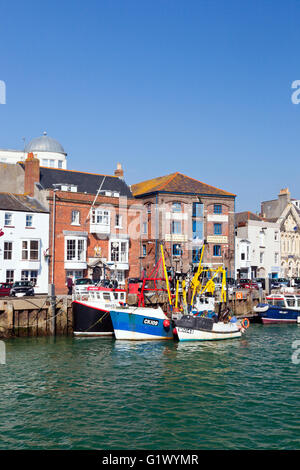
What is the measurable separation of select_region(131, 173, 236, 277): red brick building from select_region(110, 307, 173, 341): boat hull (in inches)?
791

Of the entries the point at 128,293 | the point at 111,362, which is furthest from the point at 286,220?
the point at 111,362

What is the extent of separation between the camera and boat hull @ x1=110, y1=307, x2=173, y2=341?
37000mm

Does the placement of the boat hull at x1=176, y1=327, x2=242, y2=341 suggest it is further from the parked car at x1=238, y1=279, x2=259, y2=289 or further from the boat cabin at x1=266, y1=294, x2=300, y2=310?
the parked car at x1=238, y1=279, x2=259, y2=289

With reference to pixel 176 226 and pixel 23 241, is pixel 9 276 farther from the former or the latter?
pixel 176 226

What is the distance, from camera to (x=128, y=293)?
1816 inches

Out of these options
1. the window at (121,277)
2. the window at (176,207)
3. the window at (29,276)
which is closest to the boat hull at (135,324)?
the window at (29,276)

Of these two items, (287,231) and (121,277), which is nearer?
(121,277)

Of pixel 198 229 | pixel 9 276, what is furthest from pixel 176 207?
pixel 9 276

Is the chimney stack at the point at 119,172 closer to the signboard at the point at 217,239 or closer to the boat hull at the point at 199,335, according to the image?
the signboard at the point at 217,239

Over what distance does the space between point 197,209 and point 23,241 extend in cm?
2293

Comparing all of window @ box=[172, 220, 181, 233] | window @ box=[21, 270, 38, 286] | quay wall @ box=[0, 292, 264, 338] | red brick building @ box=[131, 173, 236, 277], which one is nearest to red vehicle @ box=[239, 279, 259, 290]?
red brick building @ box=[131, 173, 236, 277]

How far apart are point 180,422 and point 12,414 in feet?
23.2

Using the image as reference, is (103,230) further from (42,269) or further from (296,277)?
(296,277)

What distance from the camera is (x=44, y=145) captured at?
98.9 metres
